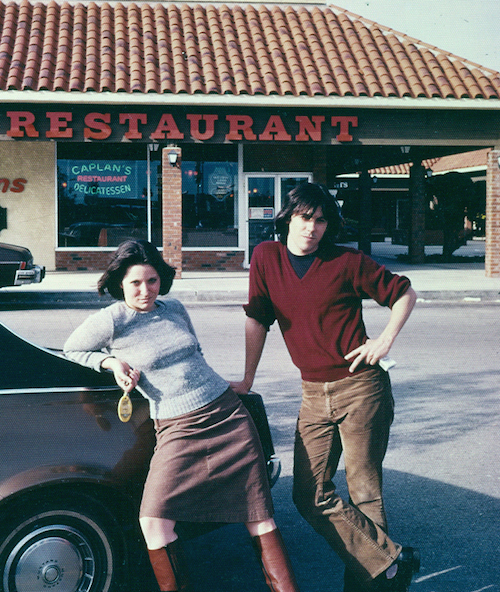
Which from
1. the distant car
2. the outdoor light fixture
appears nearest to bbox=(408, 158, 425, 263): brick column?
the outdoor light fixture

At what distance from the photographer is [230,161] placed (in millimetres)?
19328

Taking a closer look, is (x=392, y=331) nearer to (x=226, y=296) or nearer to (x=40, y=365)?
(x=40, y=365)

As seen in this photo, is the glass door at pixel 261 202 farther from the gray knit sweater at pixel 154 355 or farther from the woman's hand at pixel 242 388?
the gray knit sweater at pixel 154 355

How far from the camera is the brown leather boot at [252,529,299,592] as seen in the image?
2744 mm

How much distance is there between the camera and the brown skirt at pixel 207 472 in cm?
271

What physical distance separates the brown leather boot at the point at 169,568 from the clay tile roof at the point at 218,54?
1358 cm

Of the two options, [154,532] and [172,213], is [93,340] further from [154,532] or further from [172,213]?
[172,213]

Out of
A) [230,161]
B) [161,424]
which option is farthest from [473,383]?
[230,161]

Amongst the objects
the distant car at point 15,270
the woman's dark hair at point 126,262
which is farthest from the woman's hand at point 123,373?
the distant car at point 15,270

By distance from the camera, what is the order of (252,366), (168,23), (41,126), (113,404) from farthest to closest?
(168,23) → (41,126) → (252,366) → (113,404)

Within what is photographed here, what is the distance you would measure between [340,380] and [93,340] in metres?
0.99

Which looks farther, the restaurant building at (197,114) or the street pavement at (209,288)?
the restaurant building at (197,114)

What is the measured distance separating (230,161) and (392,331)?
1671cm

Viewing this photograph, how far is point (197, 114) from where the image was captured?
16.1m
